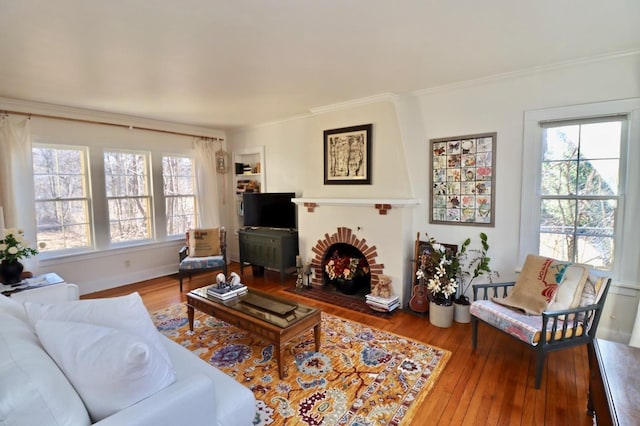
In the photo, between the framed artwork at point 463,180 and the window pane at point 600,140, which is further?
the framed artwork at point 463,180

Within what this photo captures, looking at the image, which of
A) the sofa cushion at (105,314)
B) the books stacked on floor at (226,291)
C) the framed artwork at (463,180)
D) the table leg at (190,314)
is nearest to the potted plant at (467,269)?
the framed artwork at (463,180)

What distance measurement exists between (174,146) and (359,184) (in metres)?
3.16

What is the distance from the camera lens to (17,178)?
359cm

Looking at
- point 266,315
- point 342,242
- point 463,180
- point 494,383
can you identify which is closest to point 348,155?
point 342,242

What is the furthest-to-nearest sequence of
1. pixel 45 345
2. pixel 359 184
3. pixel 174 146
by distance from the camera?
pixel 174 146
pixel 359 184
pixel 45 345

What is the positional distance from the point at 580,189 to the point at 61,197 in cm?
585

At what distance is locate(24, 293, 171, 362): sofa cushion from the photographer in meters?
1.42

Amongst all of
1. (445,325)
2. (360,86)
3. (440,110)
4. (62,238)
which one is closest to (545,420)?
(445,325)

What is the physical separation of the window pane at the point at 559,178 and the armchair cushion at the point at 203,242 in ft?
13.7

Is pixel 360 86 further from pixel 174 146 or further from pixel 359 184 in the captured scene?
pixel 174 146

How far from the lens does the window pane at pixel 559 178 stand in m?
2.83

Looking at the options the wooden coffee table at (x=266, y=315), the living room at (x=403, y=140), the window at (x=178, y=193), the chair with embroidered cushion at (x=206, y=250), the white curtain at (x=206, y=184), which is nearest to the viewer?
the wooden coffee table at (x=266, y=315)

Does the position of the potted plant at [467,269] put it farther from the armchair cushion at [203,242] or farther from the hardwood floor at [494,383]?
the armchair cushion at [203,242]

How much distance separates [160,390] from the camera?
124 centimetres
